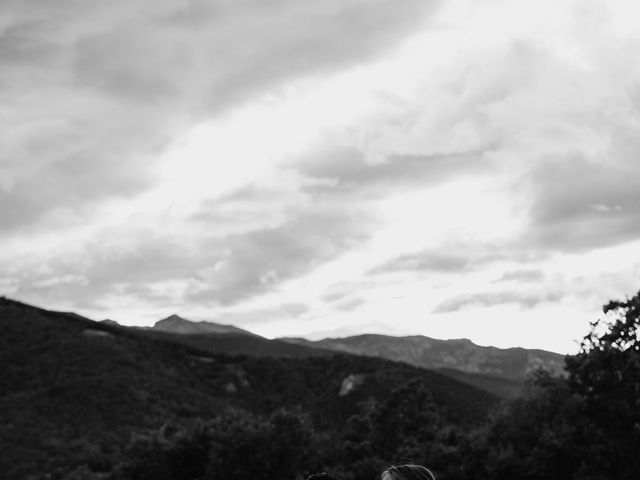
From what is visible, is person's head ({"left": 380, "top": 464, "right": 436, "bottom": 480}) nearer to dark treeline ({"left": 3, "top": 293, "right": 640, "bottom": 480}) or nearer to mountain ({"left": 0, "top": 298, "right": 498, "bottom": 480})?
dark treeline ({"left": 3, "top": 293, "right": 640, "bottom": 480})

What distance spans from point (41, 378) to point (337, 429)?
34085mm

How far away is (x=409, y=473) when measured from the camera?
195 inches

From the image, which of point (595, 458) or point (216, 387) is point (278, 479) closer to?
point (595, 458)

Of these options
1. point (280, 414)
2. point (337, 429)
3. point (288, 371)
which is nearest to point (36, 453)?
point (280, 414)

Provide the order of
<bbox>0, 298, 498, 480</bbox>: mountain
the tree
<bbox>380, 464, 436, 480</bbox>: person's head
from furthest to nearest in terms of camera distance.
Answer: <bbox>0, 298, 498, 480</bbox>: mountain < the tree < <bbox>380, 464, 436, 480</bbox>: person's head

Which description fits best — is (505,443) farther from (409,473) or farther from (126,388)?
(126,388)

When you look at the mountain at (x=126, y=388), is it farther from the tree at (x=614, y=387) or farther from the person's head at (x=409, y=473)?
the person's head at (x=409, y=473)

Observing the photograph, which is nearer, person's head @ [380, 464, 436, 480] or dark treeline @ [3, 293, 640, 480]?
person's head @ [380, 464, 436, 480]

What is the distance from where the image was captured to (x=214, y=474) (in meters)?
37.7

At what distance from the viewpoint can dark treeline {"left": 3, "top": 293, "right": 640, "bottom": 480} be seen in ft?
123

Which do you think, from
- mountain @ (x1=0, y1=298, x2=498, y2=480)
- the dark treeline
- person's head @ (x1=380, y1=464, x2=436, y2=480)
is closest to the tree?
the dark treeline

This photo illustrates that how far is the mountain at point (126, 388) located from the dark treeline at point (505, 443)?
33.3 feet

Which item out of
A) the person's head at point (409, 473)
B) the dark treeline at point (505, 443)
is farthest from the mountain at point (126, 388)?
the person's head at point (409, 473)

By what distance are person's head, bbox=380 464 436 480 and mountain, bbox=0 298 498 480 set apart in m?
47.6
